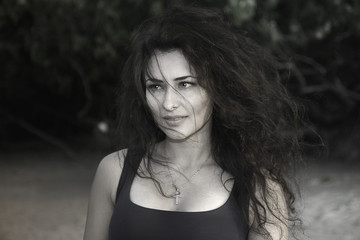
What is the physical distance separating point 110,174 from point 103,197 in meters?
0.09

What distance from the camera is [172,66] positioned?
7.09 feet

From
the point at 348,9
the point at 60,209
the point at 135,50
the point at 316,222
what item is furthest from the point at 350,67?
the point at 135,50

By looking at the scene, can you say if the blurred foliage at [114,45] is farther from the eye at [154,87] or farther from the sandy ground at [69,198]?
the eye at [154,87]

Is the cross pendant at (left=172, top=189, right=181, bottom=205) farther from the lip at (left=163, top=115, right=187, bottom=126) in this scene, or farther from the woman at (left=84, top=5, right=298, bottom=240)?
the lip at (left=163, top=115, right=187, bottom=126)

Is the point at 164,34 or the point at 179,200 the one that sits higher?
the point at 164,34

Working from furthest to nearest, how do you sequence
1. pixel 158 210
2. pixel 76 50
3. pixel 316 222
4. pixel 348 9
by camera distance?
pixel 76 50
pixel 348 9
pixel 316 222
pixel 158 210

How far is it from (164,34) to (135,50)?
→ 0.68 feet

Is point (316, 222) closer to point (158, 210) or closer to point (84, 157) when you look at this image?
point (158, 210)

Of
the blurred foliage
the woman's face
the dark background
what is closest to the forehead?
the woman's face

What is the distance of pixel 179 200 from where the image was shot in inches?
86.4

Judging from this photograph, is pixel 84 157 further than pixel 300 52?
Yes

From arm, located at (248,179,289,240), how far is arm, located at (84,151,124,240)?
0.52m

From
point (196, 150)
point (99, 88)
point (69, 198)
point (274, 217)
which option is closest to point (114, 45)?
point (69, 198)

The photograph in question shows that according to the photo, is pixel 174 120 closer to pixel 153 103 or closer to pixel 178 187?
pixel 153 103
